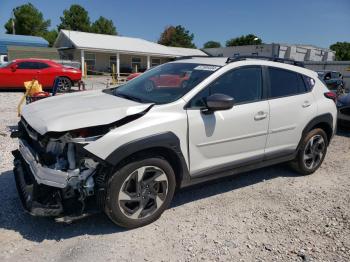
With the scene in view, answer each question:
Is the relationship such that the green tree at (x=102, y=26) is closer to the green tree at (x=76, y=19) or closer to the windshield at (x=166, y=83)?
the green tree at (x=76, y=19)

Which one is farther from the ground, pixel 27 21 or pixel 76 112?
pixel 27 21

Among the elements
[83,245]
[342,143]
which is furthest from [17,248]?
[342,143]

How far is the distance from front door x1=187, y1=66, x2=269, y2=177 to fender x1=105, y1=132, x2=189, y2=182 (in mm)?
126

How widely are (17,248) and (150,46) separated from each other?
1473 inches

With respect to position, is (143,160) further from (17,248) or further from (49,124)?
(17,248)

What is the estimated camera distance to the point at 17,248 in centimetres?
301

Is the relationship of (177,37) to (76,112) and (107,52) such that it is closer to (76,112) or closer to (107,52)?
(107,52)

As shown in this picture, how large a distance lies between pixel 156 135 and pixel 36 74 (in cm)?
1326

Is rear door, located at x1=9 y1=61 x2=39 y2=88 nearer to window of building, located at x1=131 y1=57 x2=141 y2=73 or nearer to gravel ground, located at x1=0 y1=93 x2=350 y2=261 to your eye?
gravel ground, located at x1=0 y1=93 x2=350 y2=261

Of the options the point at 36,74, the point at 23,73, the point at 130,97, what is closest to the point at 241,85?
the point at 130,97

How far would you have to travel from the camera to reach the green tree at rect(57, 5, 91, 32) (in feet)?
208

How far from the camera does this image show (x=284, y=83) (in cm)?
449

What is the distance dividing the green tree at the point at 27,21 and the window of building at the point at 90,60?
106ft

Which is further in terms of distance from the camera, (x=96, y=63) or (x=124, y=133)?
(x=96, y=63)
